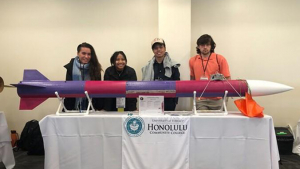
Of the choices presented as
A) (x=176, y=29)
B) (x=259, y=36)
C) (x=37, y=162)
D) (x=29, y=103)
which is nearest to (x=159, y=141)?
(x=29, y=103)

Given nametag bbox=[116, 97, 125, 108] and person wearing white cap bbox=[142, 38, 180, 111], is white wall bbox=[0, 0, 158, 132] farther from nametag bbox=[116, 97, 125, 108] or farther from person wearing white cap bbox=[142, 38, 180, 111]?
nametag bbox=[116, 97, 125, 108]

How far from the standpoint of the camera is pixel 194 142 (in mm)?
1920

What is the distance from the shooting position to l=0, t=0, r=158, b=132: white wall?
3.48 meters

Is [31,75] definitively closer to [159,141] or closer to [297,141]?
[159,141]

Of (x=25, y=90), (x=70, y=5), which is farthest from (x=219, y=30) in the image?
(x=25, y=90)

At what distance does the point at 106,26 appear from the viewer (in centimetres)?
349

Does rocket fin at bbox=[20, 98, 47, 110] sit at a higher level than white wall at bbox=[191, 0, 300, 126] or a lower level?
lower

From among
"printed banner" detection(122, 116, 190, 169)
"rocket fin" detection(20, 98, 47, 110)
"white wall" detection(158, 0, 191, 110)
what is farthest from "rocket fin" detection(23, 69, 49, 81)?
"white wall" detection(158, 0, 191, 110)

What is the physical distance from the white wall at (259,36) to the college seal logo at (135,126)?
197cm

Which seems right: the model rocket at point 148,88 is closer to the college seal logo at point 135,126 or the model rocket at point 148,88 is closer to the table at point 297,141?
the college seal logo at point 135,126

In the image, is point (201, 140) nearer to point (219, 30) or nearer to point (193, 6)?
point (219, 30)

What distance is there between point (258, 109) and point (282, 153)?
1.81 m

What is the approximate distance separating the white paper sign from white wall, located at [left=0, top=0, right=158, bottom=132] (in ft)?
5.01

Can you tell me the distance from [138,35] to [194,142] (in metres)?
2.12
